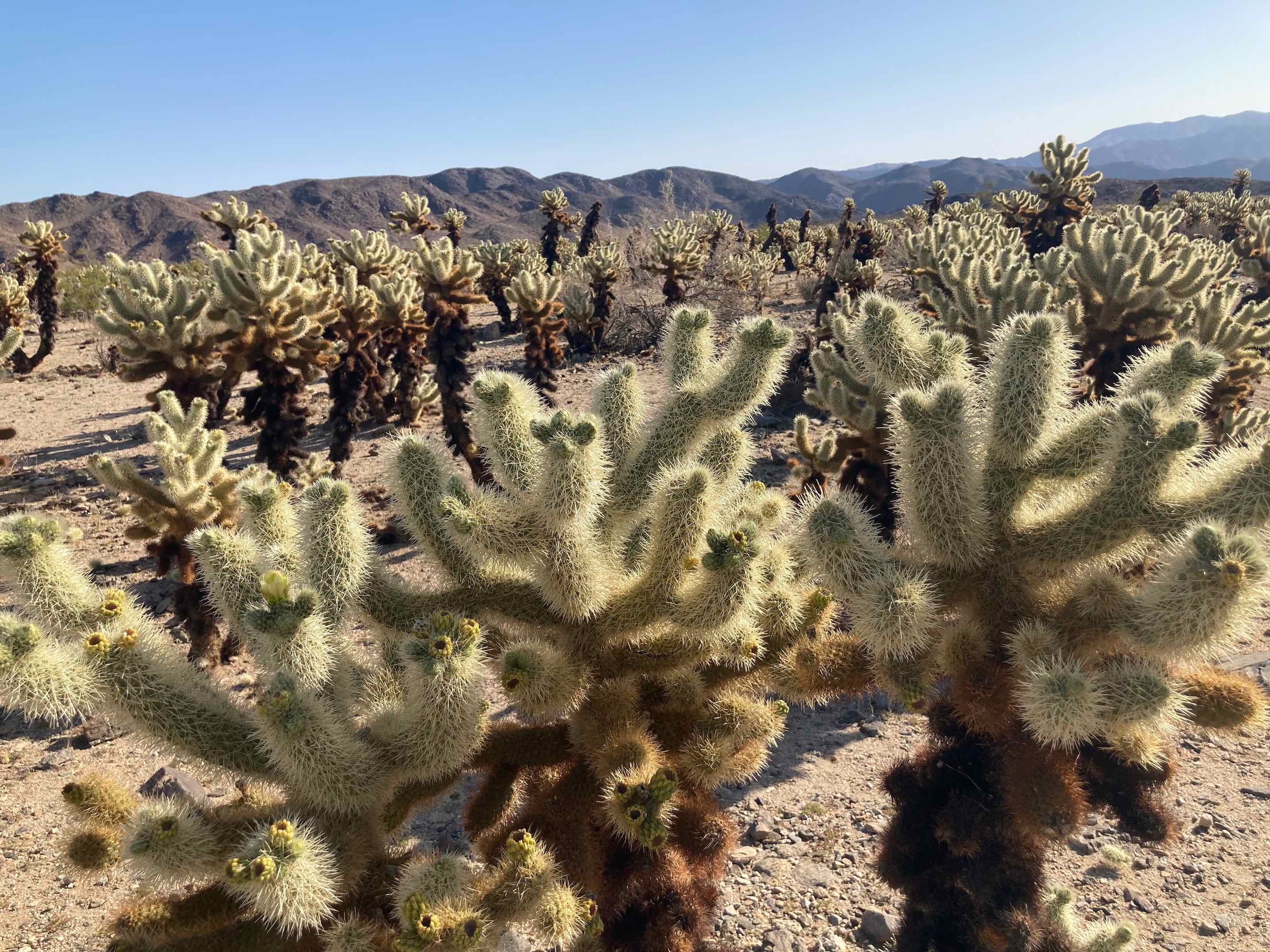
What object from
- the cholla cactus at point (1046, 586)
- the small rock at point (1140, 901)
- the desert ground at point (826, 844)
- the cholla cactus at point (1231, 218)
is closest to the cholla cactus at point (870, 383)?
the cholla cactus at point (1046, 586)

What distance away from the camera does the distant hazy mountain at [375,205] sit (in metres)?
72.7

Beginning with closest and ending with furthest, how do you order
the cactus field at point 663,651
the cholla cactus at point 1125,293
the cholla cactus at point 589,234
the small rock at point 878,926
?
1. the cactus field at point 663,651
2. the small rock at point 878,926
3. the cholla cactus at point 1125,293
4. the cholla cactus at point 589,234

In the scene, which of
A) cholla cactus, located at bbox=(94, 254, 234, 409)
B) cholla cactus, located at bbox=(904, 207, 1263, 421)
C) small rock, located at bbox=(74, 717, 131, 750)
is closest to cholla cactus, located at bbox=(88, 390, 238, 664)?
small rock, located at bbox=(74, 717, 131, 750)

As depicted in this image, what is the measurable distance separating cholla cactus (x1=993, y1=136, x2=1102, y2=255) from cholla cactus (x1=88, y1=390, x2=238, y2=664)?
21052mm

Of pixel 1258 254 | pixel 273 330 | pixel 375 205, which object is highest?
pixel 375 205

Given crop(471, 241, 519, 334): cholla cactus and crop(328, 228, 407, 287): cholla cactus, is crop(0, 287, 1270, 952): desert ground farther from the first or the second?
crop(471, 241, 519, 334): cholla cactus

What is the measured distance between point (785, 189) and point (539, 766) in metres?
183

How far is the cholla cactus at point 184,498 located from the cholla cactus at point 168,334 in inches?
99.0

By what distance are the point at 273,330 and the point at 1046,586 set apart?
876 cm

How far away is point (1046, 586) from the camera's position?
7.32 feet

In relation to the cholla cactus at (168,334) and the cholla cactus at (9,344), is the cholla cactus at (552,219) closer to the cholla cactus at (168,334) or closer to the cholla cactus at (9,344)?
the cholla cactus at (168,334)

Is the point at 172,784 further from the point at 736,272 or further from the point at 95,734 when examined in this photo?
the point at 736,272

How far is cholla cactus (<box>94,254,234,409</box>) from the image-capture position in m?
8.29

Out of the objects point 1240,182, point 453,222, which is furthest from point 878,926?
point 1240,182
